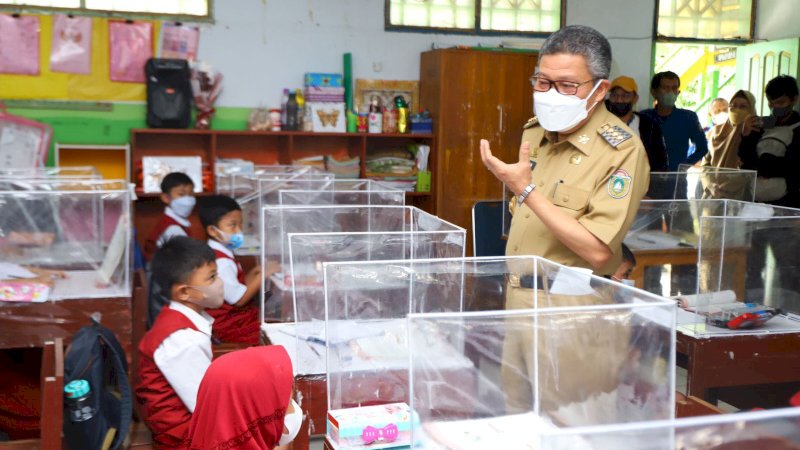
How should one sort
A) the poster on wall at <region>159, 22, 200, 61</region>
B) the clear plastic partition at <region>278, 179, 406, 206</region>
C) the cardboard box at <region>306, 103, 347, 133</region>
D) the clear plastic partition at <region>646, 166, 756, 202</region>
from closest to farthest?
the clear plastic partition at <region>278, 179, 406, 206</region> → the clear plastic partition at <region>646, 166, 756, 202</region> → the poster on wall at <region>159, 22, 200, 61</region> → the cardboard box at <region>306, 103, 347, 133</region>

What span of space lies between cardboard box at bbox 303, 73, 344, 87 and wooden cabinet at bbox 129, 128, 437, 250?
15.6 inches

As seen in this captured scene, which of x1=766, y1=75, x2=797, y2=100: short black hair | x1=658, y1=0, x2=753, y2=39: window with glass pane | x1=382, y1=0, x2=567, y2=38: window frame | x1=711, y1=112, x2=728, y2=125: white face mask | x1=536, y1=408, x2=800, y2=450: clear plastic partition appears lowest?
x1=536, y1=408, x2=800, y2=450: clear plastic partition

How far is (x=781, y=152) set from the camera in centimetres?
544

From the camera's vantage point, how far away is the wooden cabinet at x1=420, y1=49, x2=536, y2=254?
6668mm

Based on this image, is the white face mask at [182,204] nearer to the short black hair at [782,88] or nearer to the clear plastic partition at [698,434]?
the short black hair at [782,88]

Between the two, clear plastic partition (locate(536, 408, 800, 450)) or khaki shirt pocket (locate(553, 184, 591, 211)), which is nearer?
clear plastic partition (locate(536, 408, 800, 450))

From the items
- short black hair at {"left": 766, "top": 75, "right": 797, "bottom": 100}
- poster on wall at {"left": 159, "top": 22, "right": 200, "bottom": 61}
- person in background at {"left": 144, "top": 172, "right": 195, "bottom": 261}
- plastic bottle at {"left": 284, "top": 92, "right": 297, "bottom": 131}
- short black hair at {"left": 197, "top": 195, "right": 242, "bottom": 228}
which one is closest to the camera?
short black hair at {"left": 197, "top": 195, "right": 242, "bottom": 228}

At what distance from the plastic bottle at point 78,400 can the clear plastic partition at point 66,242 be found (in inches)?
44.7

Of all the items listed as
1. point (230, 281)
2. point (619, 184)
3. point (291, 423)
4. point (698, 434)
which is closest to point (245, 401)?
point (291, 423)

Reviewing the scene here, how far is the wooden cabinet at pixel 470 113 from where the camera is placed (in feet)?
21.9

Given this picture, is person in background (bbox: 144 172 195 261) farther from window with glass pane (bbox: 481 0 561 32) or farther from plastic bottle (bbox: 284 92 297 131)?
window with glass pane (bbox: 481 0 561 32)

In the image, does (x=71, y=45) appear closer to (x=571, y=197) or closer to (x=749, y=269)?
(x=749, y=269)

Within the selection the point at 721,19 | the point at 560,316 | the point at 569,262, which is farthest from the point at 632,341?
the point at 721,19

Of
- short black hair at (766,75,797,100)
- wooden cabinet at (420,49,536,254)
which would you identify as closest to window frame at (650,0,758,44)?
wooden cabinet at (420,49,536,254)
